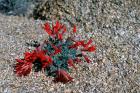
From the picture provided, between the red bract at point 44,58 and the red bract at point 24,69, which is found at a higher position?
the red bract at point 44,58

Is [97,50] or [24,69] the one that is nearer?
[24,69]

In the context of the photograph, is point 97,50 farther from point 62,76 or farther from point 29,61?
point 29,61

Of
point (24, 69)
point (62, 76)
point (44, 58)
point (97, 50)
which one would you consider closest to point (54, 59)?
point (44, 58)

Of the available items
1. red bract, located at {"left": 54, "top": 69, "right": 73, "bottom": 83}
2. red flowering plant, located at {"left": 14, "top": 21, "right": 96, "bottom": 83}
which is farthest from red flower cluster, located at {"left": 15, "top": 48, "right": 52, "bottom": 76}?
red bract, located at {"left": 54, "top": 69, "right": 73, "bottom": 83}

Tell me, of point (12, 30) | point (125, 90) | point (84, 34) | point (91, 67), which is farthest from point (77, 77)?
point (12, 30)

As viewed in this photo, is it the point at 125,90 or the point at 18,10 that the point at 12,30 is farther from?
the point at 125,90

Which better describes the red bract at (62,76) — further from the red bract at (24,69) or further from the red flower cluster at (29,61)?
the red bract at (24,69)

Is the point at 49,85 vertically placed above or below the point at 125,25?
below

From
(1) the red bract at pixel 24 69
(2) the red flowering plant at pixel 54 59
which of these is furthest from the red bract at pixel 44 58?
(1) the red bract at pixel 24 69
